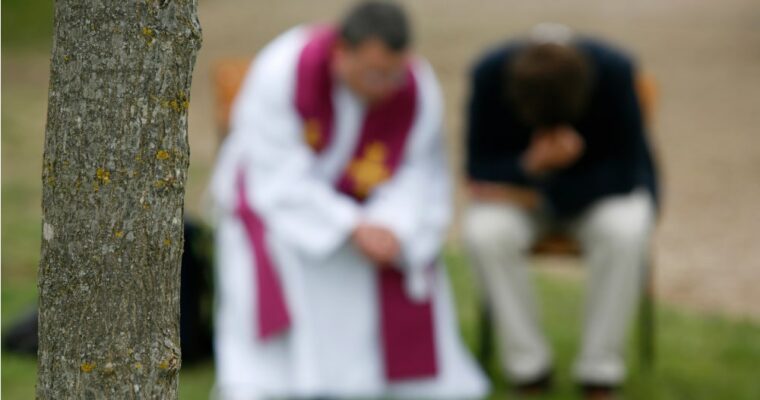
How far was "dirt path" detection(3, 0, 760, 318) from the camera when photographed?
7.59 metres

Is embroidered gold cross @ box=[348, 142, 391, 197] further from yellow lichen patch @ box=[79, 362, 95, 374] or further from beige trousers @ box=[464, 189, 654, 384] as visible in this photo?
yellow lichen patch @ box=[79, 362, 95, 374]

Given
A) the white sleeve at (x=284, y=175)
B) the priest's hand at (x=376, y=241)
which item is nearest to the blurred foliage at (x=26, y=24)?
the white sleeve at (x=284, y=175)

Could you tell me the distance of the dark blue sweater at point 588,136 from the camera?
498 cm

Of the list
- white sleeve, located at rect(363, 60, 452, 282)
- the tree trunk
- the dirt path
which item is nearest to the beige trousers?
white sleeve, located at rect(363, 60, 452, 282)

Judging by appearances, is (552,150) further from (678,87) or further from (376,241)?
(678,87)

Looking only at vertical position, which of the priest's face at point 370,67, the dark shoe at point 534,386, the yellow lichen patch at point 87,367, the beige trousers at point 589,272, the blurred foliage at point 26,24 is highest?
the blurred foliage at point 26,24

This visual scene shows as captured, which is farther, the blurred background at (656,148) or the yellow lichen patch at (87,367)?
the blurred background at (656,148)

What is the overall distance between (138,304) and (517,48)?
12.0 feet

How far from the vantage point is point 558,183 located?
5.00m

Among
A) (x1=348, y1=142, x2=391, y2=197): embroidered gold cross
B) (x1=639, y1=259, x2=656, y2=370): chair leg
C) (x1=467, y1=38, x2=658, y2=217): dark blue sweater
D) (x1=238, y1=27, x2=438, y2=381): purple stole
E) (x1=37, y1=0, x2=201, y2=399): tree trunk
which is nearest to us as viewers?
(x1=37, y1=0, x2=201, y2=399): tree trunk

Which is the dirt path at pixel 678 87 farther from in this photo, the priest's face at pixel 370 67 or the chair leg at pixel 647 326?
the priest's face at pixel 370 67

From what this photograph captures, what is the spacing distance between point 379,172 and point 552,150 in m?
0.62

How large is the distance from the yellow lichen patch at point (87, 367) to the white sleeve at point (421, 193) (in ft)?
10.4

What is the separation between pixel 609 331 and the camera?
192 inches
